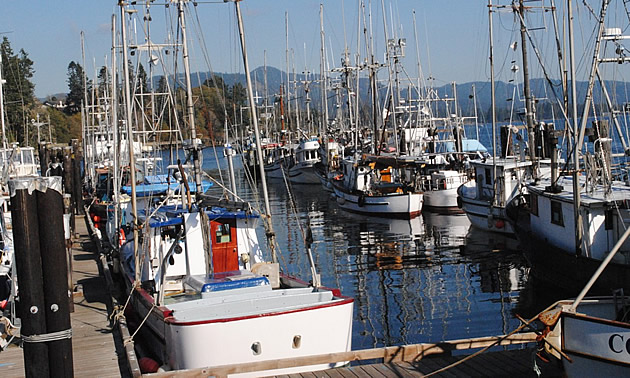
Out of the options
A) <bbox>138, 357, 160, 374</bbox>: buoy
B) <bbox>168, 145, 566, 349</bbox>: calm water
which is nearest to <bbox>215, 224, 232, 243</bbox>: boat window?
<bbox>168, 145, 566, 349</bbox>: calm water

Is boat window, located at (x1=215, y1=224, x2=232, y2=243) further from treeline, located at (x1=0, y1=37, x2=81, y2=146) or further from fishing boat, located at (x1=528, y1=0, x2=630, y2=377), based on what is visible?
treeline, located at (x1=0, y1=37, x2=81, y2=146)

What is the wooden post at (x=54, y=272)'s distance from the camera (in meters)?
8.85

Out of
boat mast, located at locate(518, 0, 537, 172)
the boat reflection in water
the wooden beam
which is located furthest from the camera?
boat mast, located at locate(518, 0, 537, 172)

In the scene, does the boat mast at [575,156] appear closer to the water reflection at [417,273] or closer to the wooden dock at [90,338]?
the water reflection at [417,273]

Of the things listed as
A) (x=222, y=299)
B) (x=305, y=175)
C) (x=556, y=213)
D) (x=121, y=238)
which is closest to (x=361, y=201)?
(x=121, y=238)

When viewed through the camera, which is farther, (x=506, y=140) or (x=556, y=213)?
(x=506, y=140)

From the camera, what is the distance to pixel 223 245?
1889 centimetres

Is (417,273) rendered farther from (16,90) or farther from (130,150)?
(16,90)

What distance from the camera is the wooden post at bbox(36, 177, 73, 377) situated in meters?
8.85

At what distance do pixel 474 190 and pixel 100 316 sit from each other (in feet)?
84.4

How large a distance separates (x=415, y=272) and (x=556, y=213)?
6.33 metres

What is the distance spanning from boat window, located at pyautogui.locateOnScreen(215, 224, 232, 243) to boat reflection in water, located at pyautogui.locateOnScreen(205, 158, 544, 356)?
169cm

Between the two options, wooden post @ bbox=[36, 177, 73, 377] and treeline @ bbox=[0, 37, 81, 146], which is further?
treeline @ bbox=[0, 37, 81, 146]

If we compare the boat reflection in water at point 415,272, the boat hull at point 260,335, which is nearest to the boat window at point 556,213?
the boat reflection in water at point 415,272
